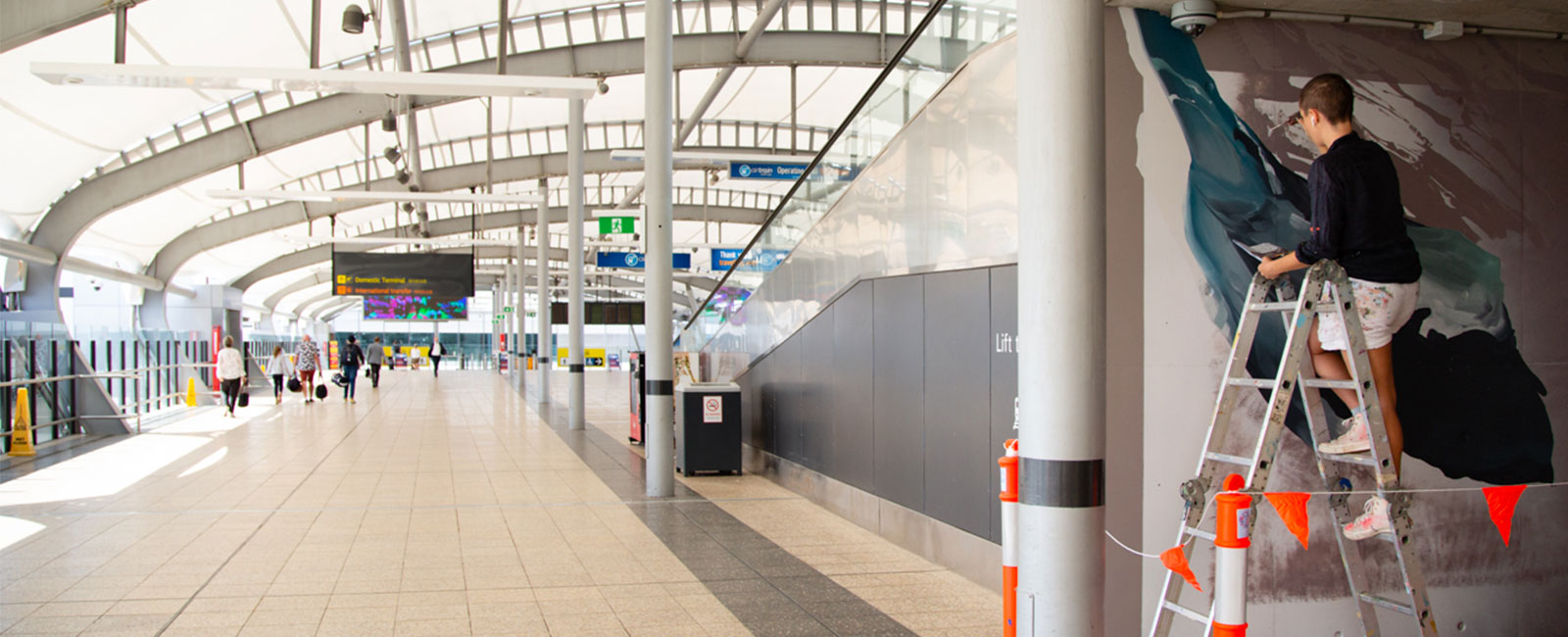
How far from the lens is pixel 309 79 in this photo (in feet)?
25.3

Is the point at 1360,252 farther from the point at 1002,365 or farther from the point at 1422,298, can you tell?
the point at 1002,365

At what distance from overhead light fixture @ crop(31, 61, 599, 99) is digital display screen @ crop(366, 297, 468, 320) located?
54.6 ft

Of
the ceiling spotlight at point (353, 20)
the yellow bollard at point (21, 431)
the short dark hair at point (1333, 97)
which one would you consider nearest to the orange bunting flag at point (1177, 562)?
the short dark hair at point (1333, 97)

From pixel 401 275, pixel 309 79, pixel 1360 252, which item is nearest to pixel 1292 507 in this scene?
pixel 1360 252

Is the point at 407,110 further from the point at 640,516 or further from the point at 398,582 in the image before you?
the point at 398,582

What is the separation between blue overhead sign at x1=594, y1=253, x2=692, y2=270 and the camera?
71.5 feet

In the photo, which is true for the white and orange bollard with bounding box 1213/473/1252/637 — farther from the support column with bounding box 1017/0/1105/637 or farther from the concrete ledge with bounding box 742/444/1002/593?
the concrete ledge with bounding box 742/444/1002/593

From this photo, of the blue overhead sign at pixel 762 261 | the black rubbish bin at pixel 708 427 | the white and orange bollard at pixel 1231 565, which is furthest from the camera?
the blue overhead sign at pixel 762 261

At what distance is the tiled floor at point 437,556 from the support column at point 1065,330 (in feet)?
5.28

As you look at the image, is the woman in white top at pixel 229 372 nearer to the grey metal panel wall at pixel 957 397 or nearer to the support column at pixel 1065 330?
the grey metal panel wall at pixel 957 397

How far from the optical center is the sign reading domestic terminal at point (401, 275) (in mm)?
23359

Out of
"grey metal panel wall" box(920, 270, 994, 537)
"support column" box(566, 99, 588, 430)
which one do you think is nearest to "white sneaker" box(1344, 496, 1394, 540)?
"grey metal panel wall" box(920, 270, 994, 537)

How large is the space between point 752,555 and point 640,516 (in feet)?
5.18

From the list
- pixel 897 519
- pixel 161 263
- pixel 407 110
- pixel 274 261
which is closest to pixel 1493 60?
pixel 897 519
